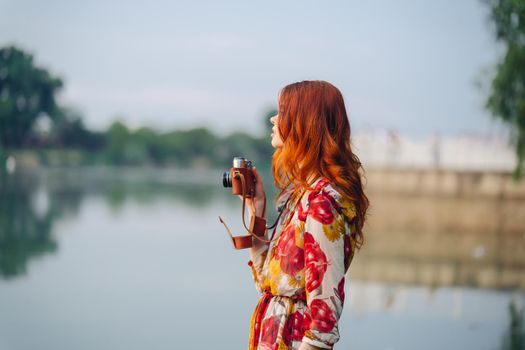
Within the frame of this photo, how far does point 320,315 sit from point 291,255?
0.20 m

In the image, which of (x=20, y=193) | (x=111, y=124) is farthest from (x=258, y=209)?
(x=111, y=124)

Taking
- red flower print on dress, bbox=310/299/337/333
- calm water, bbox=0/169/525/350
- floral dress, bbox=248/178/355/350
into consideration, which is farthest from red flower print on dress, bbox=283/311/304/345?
calm water, bbox=0/169/525/350

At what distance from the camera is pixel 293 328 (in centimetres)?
229

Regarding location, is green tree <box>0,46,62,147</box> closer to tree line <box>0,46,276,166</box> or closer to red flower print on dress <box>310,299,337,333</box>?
tree line <box>0,46,276,166</box>

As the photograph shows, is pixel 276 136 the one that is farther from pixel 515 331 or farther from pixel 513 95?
pixel 513 95

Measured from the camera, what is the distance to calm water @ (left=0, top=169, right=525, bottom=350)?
10.4 meters

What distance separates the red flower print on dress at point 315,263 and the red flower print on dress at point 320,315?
0.04 metres

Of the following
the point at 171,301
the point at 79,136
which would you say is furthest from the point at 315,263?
the point at 79,136

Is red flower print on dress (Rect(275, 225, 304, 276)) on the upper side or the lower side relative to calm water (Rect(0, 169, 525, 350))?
upper

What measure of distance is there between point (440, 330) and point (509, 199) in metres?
14.7

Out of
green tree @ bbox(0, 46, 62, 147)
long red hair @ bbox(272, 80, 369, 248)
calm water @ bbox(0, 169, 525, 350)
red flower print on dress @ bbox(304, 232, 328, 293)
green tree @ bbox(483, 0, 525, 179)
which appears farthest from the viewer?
green tree @ bbox(0, 46, 62, 147)

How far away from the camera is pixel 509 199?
78.6 ft

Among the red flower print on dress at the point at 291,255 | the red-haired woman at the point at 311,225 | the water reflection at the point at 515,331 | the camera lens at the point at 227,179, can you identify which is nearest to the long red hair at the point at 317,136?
the red-haired woman at the point at 311,225

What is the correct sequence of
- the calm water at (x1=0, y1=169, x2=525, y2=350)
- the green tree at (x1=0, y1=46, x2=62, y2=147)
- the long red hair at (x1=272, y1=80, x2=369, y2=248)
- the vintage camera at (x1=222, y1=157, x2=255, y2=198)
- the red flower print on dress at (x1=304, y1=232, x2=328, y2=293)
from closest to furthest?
the red flower print on dress at (x1=304, y1=232, x2=328, y2=293) → the long red hair at (x1=272, y1=80, x2=369, y2=248) → the vintage camera at (x1=222, y1=157, x2=255, y2=198) → the calm water at (x1=0, y1=169, x2=525, y2=350) → the green tree at (x1=0, y1=46, x2=62, y2=147)
